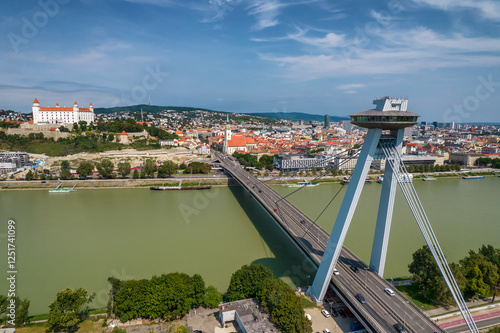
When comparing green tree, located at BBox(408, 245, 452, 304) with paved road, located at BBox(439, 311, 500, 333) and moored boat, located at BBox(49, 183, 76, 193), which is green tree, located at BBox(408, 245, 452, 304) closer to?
paved road, located at BBox(439, 311, 500, 333)

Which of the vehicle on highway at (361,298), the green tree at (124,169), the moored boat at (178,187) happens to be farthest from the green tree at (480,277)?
the green tree at (124,169)

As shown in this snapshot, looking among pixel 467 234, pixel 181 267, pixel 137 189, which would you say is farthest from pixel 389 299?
pixel 137 189

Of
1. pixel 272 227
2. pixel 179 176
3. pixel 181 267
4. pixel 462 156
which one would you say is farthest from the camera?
pixel 462 156

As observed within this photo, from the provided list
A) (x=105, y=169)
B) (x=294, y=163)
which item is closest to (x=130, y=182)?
(x=105, y=169)

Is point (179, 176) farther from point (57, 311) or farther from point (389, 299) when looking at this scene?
point (389, 299)

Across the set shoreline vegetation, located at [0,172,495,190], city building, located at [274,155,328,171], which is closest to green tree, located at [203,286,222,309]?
shoreline vegetation, located at [0,172,495,190]

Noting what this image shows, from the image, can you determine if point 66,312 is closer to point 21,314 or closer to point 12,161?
point 21,314
